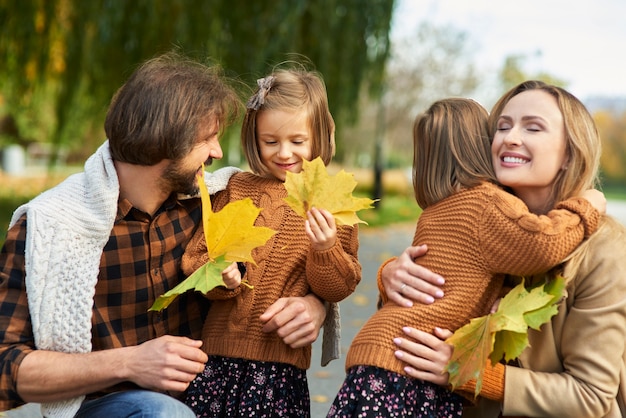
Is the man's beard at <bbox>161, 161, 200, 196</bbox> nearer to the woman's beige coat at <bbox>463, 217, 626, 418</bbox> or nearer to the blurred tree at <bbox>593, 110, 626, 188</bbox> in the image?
the woman's beige coat at <bbox>463, 217, 626, 418</bbox>

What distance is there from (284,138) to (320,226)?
0.43 m

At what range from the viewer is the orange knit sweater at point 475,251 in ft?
6.63

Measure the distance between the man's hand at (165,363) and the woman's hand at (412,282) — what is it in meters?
0.59

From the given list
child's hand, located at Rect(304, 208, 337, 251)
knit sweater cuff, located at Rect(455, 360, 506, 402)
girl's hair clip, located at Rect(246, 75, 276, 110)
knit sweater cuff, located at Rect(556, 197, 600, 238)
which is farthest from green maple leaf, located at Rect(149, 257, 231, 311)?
knit sweater cuff, located at Rect(556, 197, 600, 238)

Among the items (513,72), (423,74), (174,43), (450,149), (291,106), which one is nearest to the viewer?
(450,149)

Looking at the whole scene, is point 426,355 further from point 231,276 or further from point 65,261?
point 65,261

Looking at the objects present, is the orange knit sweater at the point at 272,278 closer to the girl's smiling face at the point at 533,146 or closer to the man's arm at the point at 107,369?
the man's arm at the point at 107,369

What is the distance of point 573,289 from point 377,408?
2.08 ft

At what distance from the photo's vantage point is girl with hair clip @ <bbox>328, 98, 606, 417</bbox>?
2045 mm

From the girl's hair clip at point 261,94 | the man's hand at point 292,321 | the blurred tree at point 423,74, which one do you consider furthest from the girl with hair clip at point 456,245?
the blurred tree at point 423,74

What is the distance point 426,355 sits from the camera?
82.8 inches

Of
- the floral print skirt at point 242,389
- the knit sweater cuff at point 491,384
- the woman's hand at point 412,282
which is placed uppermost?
the woman's hand at point 412,282

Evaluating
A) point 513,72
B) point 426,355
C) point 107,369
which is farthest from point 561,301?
point 513,72

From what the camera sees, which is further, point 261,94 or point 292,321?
point 261,94
